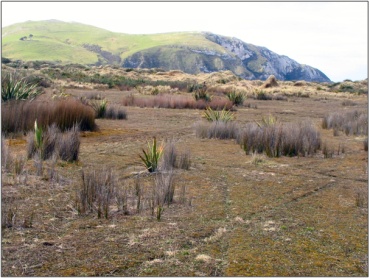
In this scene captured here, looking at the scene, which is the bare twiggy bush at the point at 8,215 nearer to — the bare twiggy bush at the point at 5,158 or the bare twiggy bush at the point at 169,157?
the bare twiggy bush at the point at 5,158

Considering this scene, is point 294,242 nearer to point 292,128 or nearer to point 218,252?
point 218,252

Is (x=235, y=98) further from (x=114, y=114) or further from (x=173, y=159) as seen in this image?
(x=173, y=159)

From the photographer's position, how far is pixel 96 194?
5480mm

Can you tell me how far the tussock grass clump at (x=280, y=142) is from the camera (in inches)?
392

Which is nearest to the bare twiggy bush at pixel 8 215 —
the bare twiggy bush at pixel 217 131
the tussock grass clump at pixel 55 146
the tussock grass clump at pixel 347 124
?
the tussock grass clump at pixel 55 146

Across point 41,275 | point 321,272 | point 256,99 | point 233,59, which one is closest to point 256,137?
point 321,272

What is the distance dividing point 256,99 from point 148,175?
2584 centimetres

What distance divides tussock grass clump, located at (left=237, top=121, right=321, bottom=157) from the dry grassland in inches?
53.5

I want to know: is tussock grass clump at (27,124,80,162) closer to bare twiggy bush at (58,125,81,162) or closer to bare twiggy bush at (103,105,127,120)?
bare twiggy bush at (58,125,81,162)

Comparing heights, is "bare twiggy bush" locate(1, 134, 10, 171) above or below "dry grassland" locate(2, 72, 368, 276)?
above

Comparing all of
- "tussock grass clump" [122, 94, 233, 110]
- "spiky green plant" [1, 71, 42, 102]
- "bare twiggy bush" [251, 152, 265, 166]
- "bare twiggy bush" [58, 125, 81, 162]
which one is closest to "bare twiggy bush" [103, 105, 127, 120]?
"spiky green plant" [1, 71, 42, 102]

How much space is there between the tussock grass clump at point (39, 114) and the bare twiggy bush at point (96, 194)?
5141 millimetres

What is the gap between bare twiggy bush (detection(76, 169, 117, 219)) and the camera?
5.25 meters

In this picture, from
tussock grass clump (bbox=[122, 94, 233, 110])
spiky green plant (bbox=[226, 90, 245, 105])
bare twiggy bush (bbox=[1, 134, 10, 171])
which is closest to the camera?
bare twiggy bush (bbox=[1, 134, 10, 171])
